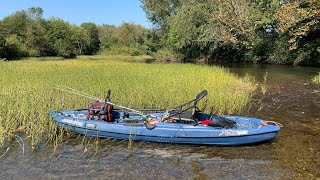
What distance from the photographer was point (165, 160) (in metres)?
7.15

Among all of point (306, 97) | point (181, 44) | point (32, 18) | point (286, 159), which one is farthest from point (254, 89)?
point (32, 18)

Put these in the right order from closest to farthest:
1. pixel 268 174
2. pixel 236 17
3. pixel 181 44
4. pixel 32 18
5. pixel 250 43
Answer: pixel 268 174, pixel 236 17, pixel 250 43, pixel 181 44, pixel 32 18

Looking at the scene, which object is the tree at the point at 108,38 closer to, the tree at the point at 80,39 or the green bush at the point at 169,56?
the tree at the point at 80,39

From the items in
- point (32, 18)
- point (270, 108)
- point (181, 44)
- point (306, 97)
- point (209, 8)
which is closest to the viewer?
point (270, 108)

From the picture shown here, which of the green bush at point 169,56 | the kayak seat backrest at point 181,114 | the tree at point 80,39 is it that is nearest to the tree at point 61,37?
the tree at point 80,39

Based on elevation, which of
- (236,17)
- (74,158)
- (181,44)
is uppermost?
(236,17)

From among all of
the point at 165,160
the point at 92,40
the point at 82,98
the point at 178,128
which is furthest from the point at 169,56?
the point at 165,160

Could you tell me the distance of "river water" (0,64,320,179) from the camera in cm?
645

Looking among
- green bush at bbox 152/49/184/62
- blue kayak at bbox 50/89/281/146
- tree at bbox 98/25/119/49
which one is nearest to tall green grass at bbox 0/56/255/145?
blue kayak at bbox 50/89/281/146

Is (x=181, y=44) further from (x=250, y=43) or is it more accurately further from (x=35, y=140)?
(x=35, y=140)

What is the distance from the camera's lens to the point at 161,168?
6.73 metres

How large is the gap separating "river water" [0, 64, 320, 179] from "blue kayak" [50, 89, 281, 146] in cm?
20

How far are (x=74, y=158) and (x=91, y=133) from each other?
128 centimetres

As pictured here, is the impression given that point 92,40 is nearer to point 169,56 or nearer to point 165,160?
point 169,56
